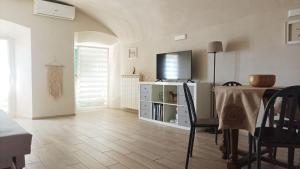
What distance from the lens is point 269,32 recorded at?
3.58 meters

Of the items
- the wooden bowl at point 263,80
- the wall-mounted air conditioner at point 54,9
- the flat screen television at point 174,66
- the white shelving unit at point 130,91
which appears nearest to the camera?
the wooden bowl at point 263,80

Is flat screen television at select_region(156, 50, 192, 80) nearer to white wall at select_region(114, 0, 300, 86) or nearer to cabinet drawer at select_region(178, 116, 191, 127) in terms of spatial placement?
white wall at select_region(114, 0, 300, 86)

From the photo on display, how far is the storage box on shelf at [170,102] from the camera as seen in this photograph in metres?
4.21

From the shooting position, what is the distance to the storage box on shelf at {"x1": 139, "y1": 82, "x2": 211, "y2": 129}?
421 centimetres

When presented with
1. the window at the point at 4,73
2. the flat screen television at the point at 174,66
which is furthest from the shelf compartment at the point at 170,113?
the window at the point at 4,73

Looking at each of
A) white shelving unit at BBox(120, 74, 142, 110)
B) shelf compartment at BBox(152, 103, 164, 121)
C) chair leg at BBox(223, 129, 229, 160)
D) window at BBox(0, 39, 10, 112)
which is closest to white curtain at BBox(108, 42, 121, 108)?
white shelving unit at BBox(120, 74, 142, 110)

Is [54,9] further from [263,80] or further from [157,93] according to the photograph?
[263,80]

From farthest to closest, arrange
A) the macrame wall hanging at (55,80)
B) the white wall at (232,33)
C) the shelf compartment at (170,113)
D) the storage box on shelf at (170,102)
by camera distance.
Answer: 1. the macrame wall hanging at (55,80)
2. the shelf compartment at (170,113)
3. the storage box on shelf at (170,102)
4. the white wall at (232,33)

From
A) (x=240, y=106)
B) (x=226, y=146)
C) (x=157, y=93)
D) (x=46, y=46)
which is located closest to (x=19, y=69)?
(x=46, y=46)

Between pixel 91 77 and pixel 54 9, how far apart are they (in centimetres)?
222

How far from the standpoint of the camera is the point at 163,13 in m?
4.73

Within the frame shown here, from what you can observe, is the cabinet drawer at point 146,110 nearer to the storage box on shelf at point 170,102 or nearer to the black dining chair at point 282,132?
→ the storage box on shelf at point 170,102

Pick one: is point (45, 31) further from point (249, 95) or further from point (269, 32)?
point (249, 95)

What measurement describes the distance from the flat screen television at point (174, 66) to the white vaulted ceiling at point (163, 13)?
1.81 feet
